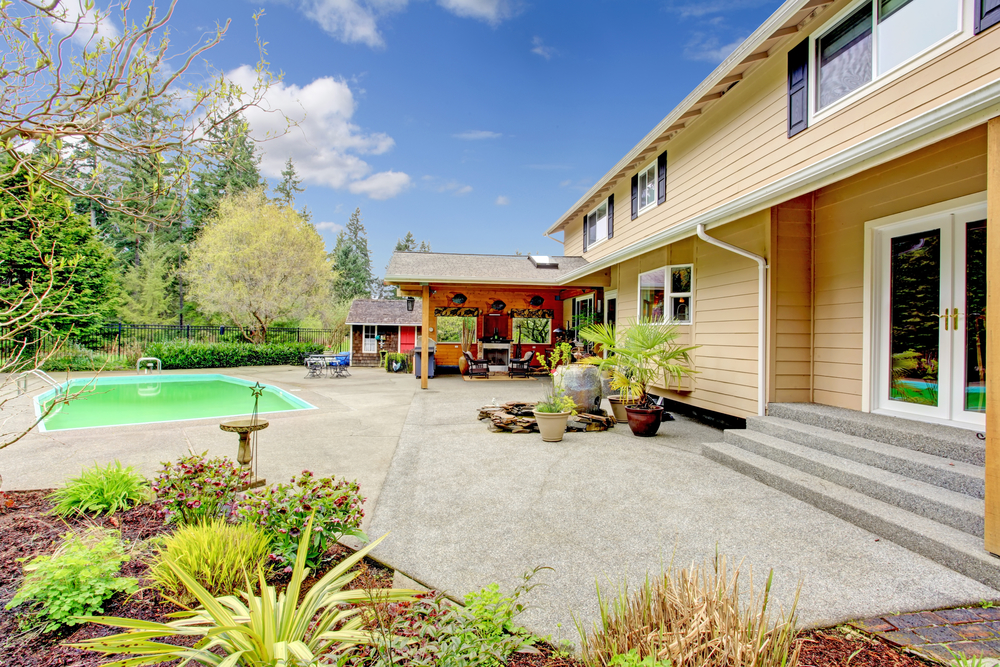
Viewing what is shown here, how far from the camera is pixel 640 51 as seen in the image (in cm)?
1288

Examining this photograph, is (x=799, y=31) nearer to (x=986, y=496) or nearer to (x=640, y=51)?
(x=986, y=496)

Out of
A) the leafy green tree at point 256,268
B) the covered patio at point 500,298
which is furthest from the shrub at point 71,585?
the leafy green tree at point 256,268

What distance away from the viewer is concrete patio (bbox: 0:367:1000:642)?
241 centimetres

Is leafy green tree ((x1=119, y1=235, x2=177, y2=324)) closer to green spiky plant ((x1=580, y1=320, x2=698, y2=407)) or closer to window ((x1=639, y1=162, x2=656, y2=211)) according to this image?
window ((x1=639, y1=162, x2=656, y2=211))

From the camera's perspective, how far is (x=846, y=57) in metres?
4.86

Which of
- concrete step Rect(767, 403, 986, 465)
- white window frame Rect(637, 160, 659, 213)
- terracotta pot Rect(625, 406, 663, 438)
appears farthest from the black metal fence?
concrete step Rect(767, 403, 986, 465)

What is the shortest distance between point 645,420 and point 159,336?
19297 mm

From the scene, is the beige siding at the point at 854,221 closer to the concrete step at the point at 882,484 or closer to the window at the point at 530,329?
the concrete step at the point at 882,484

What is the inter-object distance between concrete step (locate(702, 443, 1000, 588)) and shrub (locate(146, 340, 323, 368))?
17898 mm

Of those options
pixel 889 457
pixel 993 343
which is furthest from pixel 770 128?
pixel 993 343

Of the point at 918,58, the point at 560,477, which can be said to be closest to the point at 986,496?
the point at 560,477

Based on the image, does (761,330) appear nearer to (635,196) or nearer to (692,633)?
Answer: (692,633)

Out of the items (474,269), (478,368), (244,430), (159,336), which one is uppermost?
(474,269)

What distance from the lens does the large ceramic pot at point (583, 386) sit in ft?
22.4
